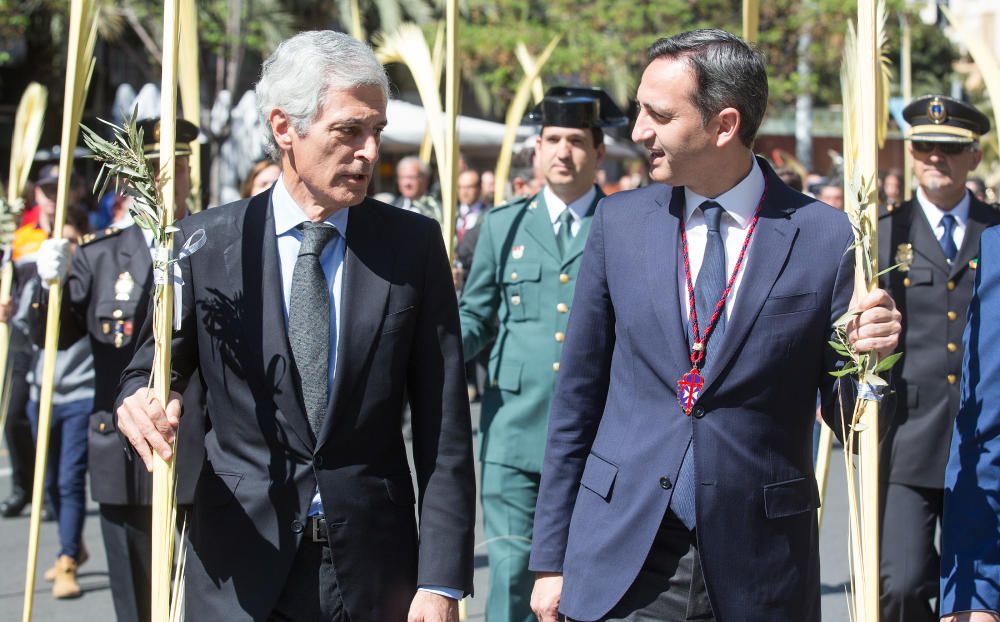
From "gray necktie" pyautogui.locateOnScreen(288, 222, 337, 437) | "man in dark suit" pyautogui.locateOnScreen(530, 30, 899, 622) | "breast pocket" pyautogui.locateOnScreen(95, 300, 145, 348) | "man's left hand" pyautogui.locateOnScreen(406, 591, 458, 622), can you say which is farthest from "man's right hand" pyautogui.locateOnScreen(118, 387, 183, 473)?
"breast pocket" pyautogui.locateOnScreen(95, 300, 145, 348)

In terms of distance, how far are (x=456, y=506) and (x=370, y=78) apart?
0.92 metres

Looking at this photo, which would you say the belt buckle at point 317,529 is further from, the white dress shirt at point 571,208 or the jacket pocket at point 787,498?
the white dress shirt at point 571,208

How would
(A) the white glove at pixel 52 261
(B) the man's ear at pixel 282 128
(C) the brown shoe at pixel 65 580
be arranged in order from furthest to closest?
(C) the brown shoe at pixel 65 580, (A) the white glove at pixel 52 261, (B) the man's ear at pixel 282 128

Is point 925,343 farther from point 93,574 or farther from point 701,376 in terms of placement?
point 93,574

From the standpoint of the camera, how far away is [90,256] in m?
5.03

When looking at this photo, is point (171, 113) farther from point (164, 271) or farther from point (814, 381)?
point (814, 381)

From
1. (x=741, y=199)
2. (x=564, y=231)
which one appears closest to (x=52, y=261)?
(x=564, y=231)

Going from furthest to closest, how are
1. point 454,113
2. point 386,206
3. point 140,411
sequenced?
point 454,113 < point 386,206 < point 140,411

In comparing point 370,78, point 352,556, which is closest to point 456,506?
point 352,556

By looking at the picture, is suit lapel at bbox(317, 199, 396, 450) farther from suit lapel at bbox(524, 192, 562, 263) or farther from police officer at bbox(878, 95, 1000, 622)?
police officer at bbox(878, 95, 1000, 622)

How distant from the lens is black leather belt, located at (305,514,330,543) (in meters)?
2.83

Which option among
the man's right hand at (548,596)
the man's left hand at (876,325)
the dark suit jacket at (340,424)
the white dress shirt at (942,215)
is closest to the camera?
the man's left hand at (876,325)

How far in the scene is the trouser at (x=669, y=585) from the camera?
114 inches

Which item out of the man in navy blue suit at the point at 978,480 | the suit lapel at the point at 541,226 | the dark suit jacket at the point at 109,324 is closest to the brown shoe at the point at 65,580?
the dark suit jacket at the point at 109,324
